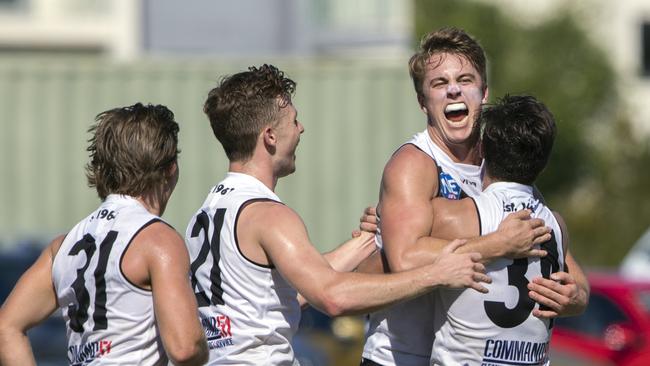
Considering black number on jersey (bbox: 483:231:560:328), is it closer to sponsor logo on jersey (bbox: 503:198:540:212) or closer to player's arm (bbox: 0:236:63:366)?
sponsor logo on jersey (bbox: 503:198:540:212)

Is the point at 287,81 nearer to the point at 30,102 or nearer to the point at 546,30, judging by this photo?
the point at 30,102

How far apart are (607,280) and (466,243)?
854cm

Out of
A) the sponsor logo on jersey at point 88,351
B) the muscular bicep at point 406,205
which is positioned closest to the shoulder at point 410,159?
the muscular bicep at point 406,205

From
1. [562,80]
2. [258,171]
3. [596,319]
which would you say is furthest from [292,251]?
[562,80]

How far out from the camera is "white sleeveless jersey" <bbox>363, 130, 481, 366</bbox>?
5.22 meters

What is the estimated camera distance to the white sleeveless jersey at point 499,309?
4.94m

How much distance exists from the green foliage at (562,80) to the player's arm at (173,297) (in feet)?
89.8

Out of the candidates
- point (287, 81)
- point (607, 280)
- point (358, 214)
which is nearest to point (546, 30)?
point (358, 214)

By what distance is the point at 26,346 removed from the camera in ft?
16.5

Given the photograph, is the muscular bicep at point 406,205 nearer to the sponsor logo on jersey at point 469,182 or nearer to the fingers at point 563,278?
the sponsor logo on jersey at point 469,182

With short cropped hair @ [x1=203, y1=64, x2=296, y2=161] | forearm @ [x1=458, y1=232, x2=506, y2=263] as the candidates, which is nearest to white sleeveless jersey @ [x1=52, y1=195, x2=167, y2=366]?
short cropped hair @ [x1=203, y1=64, x2=296, y2=161]

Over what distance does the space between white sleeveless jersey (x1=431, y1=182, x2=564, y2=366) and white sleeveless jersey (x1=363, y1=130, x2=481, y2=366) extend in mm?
165

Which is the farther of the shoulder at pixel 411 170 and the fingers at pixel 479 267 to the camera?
the shoulder at pixel 411 170

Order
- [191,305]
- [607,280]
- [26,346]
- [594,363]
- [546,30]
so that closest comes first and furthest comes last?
[191,305], [26,346], [594,363], [607,280], [546,30]
